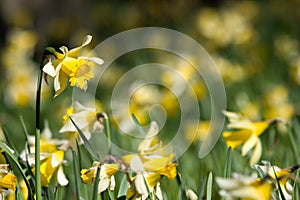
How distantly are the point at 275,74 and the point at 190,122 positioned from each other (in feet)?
3.40

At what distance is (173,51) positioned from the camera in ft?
13.3

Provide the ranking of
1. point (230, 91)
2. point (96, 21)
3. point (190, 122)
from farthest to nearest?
1. point (96, 21)
2. point (230, 91)
3. point (190, 122)

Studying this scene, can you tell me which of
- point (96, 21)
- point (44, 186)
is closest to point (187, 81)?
point (44, 186)

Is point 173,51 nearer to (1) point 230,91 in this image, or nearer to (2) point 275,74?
(2) point 275,74

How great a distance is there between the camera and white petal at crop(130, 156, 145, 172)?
1.06 meters

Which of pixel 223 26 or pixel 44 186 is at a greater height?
pixel 223 26

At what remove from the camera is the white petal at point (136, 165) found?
1.06 meters

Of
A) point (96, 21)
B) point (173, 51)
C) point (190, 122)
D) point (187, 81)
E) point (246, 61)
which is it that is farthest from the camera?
point (96, 21)

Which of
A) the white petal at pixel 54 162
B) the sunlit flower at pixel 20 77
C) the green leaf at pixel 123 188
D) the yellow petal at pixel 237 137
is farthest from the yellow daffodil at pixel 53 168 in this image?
the sunlit flower at pixel 20 77

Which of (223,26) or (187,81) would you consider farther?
(223,26)

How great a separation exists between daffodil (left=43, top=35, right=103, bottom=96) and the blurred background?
0.61 metres

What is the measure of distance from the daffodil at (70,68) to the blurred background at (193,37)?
0.61 metres

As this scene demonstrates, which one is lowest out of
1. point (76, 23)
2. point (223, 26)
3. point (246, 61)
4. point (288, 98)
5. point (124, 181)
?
point (124, 181)

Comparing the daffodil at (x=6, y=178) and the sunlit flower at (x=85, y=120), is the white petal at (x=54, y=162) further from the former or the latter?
the daffodil at (x=6, y=178)
